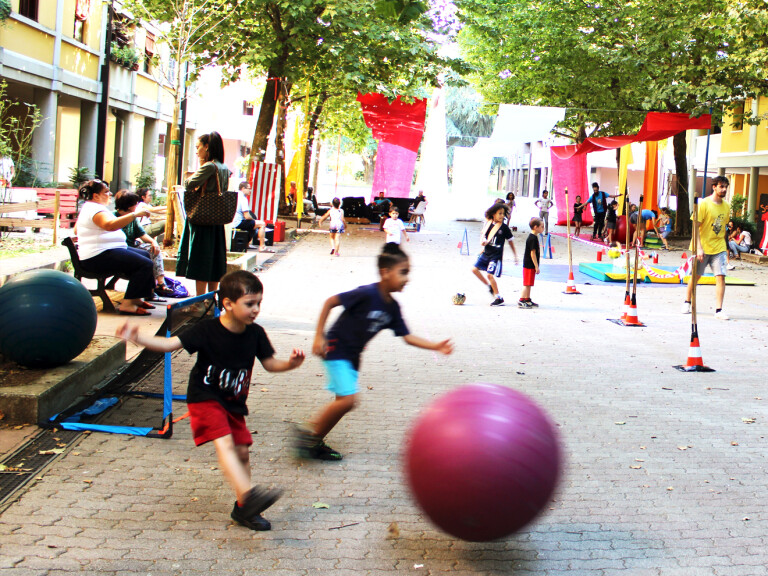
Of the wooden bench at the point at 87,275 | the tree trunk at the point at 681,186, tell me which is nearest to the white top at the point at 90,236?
the wooden bench at the point at 87,275

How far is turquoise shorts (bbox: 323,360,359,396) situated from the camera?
5.18 meters

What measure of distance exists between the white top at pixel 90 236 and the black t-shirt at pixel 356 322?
15.4 feet

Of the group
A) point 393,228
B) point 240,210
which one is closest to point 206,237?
point 240,210

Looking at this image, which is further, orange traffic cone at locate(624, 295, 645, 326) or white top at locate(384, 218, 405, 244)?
white top at locate(384, 218, 405, 244)

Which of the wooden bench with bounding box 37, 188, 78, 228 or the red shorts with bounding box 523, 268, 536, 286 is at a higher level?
the wooden bench with bounding box 37, 188, 78, 228

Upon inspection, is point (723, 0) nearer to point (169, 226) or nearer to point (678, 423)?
point (169, 226)

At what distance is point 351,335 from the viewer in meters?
5.24

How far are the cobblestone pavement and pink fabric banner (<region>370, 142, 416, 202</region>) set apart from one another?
18164 mm

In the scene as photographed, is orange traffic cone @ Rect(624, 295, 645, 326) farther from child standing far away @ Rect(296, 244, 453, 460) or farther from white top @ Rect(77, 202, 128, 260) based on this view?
child standing far away @ Rect(296, 244, 453, 460)

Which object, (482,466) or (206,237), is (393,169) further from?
(482,466)

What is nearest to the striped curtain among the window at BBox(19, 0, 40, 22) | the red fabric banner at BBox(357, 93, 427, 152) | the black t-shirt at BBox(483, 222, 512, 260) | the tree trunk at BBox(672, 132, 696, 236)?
the red fabric banner at BBox(357, 93, 427, 152)

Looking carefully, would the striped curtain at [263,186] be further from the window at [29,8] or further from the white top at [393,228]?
the window at [29,8]

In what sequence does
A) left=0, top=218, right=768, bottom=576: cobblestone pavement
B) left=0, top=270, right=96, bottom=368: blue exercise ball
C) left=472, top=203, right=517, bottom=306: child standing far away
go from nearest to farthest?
left=0, top=218, right=768, bottom=576: cobblestone pavement < left=0, top=270, right=96, bottom=368: blue exercise ball < left=472, top=203, right=517, bottom=306: child standing far away

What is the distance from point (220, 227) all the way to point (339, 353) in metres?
3.97
